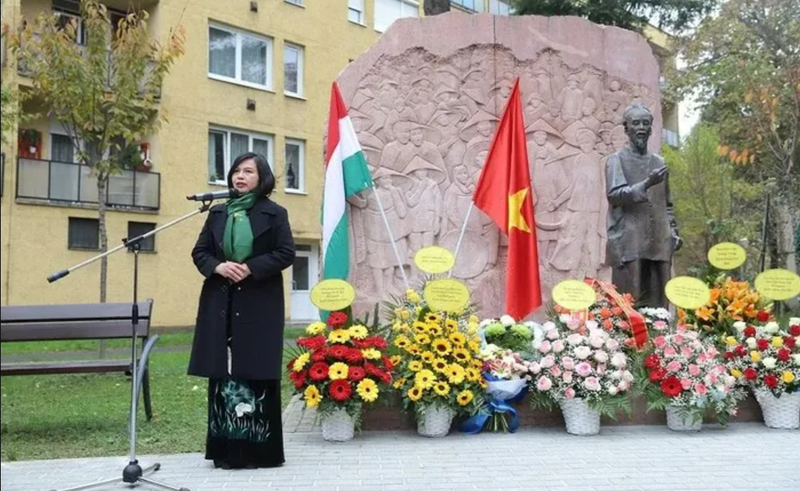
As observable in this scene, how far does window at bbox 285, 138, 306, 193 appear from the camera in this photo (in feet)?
74.7

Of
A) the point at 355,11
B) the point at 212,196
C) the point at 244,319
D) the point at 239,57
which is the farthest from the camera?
the point at 355,11

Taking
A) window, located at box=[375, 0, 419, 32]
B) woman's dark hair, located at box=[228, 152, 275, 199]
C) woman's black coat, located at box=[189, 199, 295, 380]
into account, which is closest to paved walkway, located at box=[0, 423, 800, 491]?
woman's black coat, located at box=[189, 199, 295, 380]

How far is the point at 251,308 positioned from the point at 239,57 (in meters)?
17.9

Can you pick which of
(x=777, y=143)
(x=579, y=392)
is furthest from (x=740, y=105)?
(x=579, y=392)

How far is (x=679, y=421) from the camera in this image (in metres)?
5.89

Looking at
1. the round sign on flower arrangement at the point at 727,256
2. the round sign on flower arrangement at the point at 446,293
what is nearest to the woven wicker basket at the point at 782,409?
the round sign on flower arrangement at the point at 727,256

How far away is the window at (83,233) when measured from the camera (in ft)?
60.7

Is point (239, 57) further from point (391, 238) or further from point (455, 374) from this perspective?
point (455, 374)

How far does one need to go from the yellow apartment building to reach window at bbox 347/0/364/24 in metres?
0.04

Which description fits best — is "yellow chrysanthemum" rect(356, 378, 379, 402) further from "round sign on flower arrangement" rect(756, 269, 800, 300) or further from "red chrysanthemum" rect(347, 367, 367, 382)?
"round sign on flower arrangement" rect(756, 269, 800, 300)

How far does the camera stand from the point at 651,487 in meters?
4.29

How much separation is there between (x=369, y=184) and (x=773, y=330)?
4.02 meters

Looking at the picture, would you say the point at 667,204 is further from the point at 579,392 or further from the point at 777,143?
the point at 777,143

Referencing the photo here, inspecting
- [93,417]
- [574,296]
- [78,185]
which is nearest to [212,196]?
[574,296]
